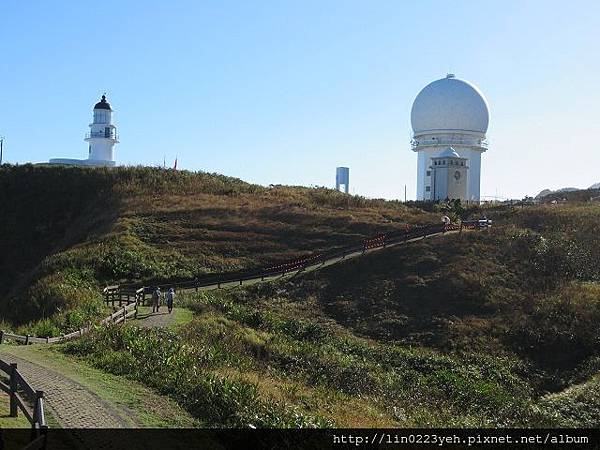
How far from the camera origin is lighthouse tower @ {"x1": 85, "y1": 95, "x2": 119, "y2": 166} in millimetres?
82000

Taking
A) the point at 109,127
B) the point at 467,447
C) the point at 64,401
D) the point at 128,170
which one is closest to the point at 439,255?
the point at 467,447

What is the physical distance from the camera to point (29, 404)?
12.9m

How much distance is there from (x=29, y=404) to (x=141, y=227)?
37.0 m

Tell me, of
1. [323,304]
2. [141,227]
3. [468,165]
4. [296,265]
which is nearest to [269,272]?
[296,265]

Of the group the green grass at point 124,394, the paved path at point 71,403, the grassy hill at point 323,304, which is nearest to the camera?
the paved path at point 71,403

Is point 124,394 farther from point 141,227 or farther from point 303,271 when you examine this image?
point 141,227

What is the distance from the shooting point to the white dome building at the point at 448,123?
76500mm

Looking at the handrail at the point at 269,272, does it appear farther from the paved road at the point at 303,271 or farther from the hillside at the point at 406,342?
the hillside at the point at 406,342

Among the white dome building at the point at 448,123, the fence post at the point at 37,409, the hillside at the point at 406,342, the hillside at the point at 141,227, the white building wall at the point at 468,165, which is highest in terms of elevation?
the white dome building at the point at 448,123

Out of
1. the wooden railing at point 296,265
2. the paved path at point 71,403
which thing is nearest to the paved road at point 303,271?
the wooden railing at point 296,265

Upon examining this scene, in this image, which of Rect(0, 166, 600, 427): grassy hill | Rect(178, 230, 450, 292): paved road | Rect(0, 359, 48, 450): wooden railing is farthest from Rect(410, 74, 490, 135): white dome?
Rect(0, 359, 48, 450): wooden railing

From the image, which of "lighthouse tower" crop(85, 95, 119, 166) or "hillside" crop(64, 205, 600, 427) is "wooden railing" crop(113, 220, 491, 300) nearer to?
"hillside" crop(64, 205, 600, 427)

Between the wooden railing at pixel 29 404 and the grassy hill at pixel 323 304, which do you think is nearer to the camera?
the wooden railing at pixel 29 404

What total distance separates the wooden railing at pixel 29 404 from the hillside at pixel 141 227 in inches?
432
